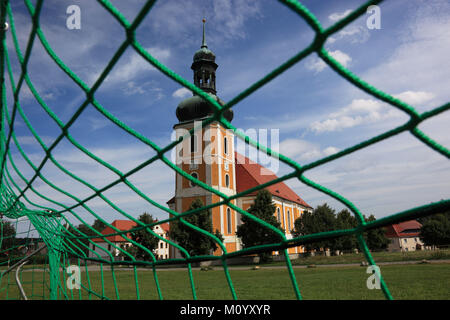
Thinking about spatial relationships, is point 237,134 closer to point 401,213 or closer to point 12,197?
point 401,213

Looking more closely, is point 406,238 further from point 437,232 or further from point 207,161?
point 207,161

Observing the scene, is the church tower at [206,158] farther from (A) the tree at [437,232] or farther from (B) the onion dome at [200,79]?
(A) the tree at [437,232]

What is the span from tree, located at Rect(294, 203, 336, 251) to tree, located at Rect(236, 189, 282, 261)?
7.46m

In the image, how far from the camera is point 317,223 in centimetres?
2884

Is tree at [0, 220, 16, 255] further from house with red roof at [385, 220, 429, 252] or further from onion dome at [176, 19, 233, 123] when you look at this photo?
house with red roof at [385, 220, 429, 252]

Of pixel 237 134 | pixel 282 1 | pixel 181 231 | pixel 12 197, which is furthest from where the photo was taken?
pixel 181 231

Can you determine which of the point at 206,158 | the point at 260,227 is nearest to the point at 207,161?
the point at 206,158

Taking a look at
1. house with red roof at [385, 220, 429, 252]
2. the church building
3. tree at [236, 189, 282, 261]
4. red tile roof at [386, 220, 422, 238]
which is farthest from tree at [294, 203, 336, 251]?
red tile roof at [386, 220, 422, 238]

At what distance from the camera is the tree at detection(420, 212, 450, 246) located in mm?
29344

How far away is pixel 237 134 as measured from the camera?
3.71 feet
